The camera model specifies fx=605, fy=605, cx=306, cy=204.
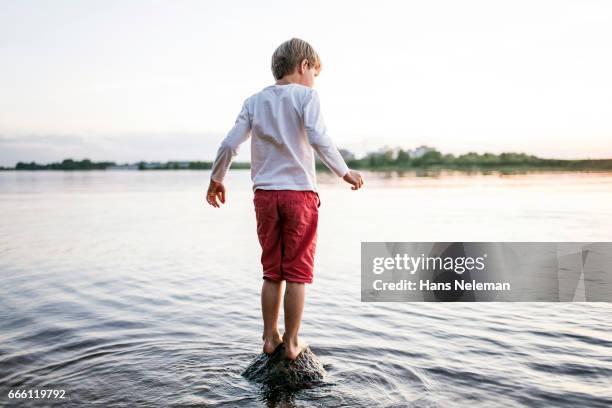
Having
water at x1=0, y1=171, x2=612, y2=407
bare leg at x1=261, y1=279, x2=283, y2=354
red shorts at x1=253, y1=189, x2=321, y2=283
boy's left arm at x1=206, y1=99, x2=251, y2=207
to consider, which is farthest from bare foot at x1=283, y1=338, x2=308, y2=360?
boy's left arm at x1=206, y1=99, x2=251, y2=207

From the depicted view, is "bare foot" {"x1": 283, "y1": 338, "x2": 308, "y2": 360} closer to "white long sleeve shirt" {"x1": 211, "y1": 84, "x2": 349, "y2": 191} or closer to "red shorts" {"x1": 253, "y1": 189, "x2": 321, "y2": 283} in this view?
"red shorts" {"x1": 253, "y1": 189, "x2": 321, "y2": 283}

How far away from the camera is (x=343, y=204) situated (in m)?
18.8

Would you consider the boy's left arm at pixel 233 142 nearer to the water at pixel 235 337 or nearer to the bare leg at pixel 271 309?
the bare leg at pixel 271 309

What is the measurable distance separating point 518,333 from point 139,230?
28.7ft

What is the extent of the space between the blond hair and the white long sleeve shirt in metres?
0.14

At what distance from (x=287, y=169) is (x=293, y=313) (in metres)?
0.92

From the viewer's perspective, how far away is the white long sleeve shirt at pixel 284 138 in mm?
3791

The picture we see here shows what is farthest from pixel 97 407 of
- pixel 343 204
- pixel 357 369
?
pixel 343 204

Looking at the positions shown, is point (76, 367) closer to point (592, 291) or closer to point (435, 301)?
point (435, 301)

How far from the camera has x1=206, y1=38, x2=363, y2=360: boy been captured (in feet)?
12.6

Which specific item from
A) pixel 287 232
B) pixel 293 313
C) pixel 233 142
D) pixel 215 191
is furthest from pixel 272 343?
pixel 233 142

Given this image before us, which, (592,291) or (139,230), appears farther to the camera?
(139,230)

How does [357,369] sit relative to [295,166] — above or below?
below

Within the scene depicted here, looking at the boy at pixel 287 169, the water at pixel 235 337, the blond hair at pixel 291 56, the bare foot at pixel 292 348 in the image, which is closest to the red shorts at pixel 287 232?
the boy at pixel 287 169
